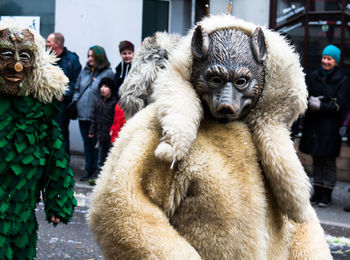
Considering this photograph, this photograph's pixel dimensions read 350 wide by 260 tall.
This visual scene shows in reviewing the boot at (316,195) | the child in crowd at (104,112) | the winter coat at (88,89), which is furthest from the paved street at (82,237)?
the winter coat at (88,89)

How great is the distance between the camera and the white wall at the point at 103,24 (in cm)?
1092

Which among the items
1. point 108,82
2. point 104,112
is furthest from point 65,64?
point 104,112

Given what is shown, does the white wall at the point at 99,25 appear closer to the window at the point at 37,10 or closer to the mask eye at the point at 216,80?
→ the window at the point at 37,10

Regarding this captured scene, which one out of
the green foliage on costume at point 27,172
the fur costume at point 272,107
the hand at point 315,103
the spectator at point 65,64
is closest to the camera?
the fur costume at point 272,107

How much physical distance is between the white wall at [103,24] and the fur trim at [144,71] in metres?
5.91

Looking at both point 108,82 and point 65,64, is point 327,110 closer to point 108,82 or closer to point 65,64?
point 108,82

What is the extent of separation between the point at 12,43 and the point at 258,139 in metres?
1.76

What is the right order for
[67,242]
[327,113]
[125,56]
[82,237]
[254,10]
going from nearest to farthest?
1. [67,242]
2. [82,237]
3. [327,113]
4. [125,56]
5. [254,10]

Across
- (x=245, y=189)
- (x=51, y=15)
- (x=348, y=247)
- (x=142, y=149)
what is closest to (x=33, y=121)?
(x=142, y=149)

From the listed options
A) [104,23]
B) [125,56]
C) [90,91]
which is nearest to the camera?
[125,56]

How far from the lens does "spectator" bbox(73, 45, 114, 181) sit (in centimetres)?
852

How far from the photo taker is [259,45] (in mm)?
2443

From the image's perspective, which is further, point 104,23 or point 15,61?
point 104,23

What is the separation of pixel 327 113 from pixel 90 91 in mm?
3472
